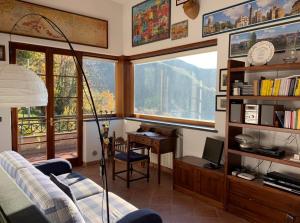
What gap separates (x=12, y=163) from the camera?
2191 millimetres

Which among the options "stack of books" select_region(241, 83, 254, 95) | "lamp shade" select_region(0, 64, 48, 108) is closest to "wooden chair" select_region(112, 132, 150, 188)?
"stack of books" select_region(241, 83, 254, 95)

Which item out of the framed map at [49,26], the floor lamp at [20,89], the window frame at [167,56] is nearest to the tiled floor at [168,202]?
the window frame at [167,56]

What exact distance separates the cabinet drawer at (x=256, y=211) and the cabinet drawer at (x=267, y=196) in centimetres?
4

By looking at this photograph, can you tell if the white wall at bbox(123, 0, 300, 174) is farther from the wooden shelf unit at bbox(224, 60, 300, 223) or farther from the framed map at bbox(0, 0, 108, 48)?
the framed map at bbox(0, 0, 108, 48)

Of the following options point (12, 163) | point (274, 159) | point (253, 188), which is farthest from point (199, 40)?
point (12, 163)

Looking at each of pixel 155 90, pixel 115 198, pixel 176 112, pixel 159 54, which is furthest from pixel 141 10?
pixel 115 198

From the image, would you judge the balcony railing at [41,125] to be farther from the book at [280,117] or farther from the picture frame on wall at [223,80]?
the book at [280,117]

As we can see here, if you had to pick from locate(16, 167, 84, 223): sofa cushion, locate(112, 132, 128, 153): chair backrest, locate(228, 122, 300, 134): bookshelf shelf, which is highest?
locate(228, 122, 300, 134): bookshelf shelf

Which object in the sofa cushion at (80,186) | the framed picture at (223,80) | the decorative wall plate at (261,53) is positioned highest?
the decorative wall plate at (261,53)

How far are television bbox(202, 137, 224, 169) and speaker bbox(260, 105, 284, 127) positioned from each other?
0.71 metres

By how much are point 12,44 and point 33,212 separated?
3.62 m

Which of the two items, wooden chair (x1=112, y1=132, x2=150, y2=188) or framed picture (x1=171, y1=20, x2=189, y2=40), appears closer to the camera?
wooden chair (x1=112, y1=132, x2=150, y2=188)

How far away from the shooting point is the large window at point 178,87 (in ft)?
13.0

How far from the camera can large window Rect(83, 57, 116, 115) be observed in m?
5.01
